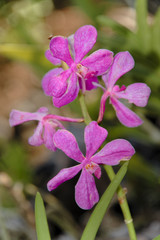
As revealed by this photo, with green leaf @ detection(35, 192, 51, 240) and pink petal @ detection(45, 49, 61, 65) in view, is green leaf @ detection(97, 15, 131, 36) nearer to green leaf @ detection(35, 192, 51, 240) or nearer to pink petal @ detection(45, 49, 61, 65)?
pink petal @ detection(45, 49, 61, 65)

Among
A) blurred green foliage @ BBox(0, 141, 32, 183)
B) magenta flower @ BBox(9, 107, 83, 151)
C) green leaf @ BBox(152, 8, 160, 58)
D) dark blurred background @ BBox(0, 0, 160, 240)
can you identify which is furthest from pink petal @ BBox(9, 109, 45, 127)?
blurred green foliage @ BBox(0, 141, 32, 183)

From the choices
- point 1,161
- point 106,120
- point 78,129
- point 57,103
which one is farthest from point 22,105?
point 57,103

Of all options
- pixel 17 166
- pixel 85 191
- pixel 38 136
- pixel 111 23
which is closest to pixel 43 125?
pixel 38 136

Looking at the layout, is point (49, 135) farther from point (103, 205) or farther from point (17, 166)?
point (17, 166)

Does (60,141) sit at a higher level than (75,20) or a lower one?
higher

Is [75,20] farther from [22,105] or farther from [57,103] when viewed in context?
[57,103]

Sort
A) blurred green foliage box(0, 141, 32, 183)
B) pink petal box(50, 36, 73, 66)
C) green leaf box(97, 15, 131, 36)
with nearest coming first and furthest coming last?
pink petal box(50, 36, 73, 66) < green leaf box(97, 15, 131, 36) < blurred green foliage box(0, 141, 32, 183)
